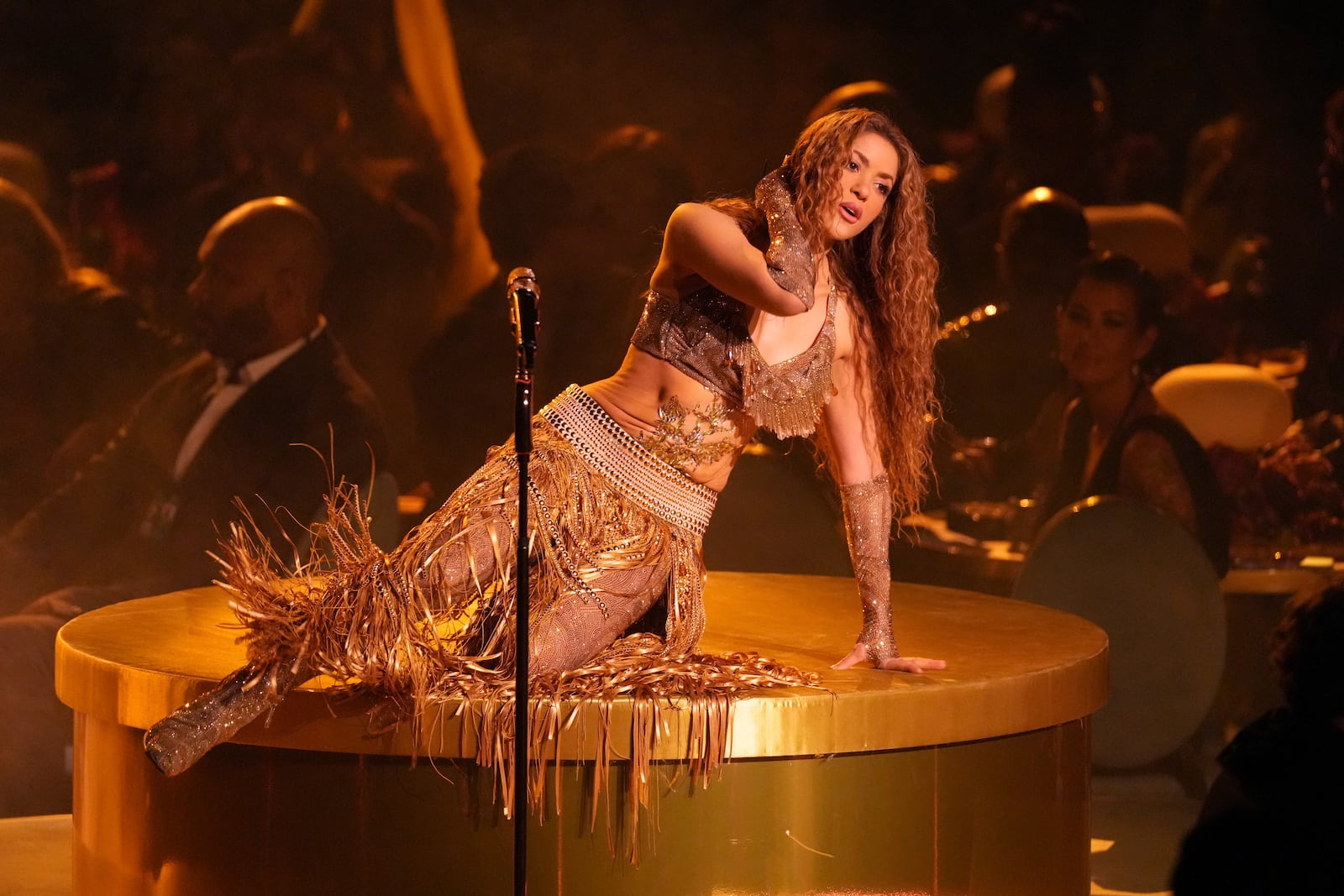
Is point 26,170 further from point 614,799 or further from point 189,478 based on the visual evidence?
point 614,799

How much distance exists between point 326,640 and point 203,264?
2319mm

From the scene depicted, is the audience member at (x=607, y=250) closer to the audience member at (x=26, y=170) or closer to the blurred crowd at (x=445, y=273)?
the blurred crowd at (x=445, y=273)

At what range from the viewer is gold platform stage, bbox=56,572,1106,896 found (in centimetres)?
229

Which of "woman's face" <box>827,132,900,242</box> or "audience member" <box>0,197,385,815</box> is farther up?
"woman's face" <box>827,132,900,242</box>

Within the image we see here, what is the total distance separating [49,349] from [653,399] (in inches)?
90.4

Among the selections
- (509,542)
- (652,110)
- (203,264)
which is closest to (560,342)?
(652,110)

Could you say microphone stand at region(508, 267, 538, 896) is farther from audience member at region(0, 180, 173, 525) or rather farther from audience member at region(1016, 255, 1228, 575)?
audience member at region(1016, 255, 1228, 575)

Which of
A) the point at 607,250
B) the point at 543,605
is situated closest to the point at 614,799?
the point at 543,605

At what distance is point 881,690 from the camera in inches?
93.4

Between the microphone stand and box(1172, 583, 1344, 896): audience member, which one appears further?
the microphone stand

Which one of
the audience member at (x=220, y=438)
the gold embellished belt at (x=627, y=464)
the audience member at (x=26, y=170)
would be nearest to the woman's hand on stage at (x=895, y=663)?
the gold embellished belt at (x=627, y=464)

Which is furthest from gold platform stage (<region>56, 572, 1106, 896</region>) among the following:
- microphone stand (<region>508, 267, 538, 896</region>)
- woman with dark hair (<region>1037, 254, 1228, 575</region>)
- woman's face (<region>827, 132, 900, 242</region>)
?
woman with dark hair (<region>1037, 254, 1228, 575</region>)

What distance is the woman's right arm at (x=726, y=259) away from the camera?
2.52 metres

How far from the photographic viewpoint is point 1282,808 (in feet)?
4.65
